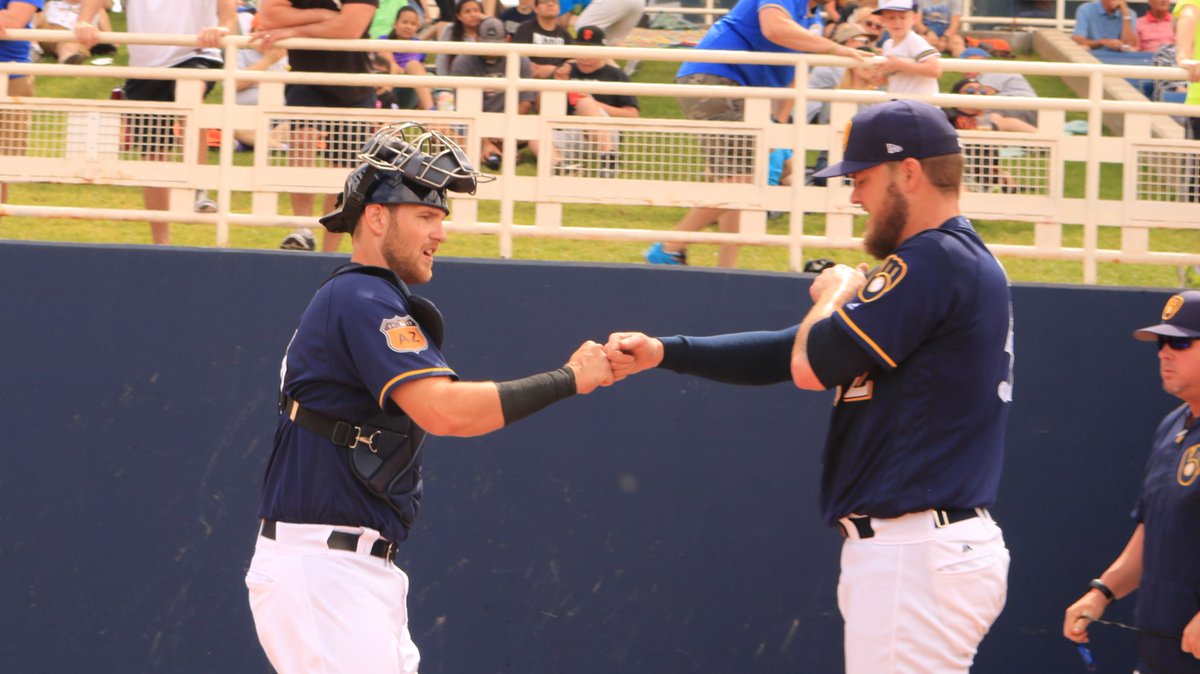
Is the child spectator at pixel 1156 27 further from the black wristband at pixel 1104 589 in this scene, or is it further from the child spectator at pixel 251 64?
the black wristband at pixel 1104 589

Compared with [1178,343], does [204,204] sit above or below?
above

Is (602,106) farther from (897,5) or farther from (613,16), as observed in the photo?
(613,16)

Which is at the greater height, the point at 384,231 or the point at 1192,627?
the point at 384,231

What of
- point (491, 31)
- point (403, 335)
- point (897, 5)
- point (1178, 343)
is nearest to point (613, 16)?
point (491, 31)

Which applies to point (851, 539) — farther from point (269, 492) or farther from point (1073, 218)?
point (1073, 218)

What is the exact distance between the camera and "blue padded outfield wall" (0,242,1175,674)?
20.2ft

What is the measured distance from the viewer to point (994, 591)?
4.18 meters

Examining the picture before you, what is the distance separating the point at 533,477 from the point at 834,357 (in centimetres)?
241

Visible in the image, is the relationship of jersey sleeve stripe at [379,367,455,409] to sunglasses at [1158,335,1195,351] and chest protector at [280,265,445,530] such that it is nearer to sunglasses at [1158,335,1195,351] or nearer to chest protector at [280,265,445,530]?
chest protector at [280,265,445,530]

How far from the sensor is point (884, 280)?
13.4ft

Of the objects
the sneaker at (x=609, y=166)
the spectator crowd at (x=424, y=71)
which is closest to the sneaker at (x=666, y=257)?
the spectator crowd at (x=424, y=71)

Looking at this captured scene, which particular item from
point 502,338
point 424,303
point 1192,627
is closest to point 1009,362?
point 1192,627

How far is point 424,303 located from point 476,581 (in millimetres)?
2333

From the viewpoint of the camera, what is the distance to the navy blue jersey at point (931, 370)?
4051 millimetres
